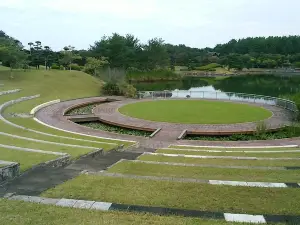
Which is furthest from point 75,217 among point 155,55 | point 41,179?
point 155,55

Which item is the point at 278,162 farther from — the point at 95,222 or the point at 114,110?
the point at 114,110

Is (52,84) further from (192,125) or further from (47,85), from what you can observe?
(192,125)

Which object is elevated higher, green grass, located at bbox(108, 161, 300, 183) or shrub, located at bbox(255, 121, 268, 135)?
green grass, located at bbox(108, 161, 300, 183)

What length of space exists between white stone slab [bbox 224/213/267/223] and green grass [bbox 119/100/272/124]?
64.0 ft

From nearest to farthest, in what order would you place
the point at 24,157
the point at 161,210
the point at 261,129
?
1. the point at 161,210
2. the point at 24,157
3. the point at 261,129

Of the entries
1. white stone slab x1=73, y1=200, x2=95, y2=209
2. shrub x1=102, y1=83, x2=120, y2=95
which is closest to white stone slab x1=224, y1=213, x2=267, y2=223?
white stone slab x1=73, y1=200, x2=95, y2=209

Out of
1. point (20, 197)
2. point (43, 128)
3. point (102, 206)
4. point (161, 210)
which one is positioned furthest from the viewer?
point (43, 128)

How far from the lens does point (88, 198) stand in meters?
7.16

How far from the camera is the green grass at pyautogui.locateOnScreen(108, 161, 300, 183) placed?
30.1 ft

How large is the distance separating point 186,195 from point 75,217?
8.29 feet

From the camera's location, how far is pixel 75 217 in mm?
5945

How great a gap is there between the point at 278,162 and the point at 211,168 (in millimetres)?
3262

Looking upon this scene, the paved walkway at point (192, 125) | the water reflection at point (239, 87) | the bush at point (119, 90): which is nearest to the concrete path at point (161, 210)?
the paved walkway at point (192, 125)

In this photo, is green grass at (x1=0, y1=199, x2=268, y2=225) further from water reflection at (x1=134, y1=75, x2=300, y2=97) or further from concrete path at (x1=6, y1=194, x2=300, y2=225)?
water reflection at (x1=134, y1=75, x2=300, y2=97)
